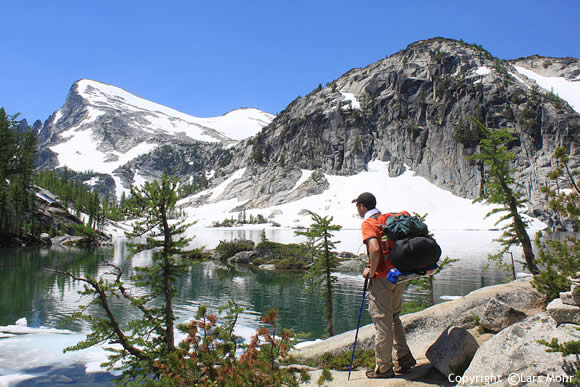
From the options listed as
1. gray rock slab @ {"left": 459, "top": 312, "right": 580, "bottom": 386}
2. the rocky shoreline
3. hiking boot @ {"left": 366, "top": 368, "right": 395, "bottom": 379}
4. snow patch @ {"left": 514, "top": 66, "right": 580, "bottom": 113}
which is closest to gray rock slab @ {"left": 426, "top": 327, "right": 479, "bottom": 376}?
the rocky shoreline

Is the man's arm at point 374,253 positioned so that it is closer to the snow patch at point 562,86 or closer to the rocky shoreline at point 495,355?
the rocky shoreline at point 495,355

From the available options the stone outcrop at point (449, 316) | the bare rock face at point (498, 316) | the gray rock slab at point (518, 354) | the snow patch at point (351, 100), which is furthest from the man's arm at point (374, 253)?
the snow patch at point (351, 100)

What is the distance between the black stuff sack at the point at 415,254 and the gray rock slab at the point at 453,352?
64.0 inches

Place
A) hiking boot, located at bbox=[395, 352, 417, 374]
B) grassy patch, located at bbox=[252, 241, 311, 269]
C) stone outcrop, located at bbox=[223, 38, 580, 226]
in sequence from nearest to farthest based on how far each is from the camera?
hiking boot, located at bbox=[395, 352, 417, 374] < grassy patch, located at bbox=[252, 241, 311, 269] < stone outcrop, located at bbox=[223, 38, 580, 226]

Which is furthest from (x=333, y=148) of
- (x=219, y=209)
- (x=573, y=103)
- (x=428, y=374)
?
(x=428, y=374)

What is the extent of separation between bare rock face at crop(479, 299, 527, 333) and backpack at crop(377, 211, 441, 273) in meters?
2.86

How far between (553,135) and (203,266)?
12129cm

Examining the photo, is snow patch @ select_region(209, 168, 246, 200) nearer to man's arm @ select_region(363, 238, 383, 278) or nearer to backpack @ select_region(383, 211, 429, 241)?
man's arm @ select_region(363, 238, 383, 278)

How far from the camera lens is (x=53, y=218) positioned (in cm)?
7950

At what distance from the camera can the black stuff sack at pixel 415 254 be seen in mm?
5133

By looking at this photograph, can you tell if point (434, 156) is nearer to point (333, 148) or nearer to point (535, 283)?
point (333, 148)

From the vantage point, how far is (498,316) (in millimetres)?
6910

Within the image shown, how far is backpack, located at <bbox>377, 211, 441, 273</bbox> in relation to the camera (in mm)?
5141

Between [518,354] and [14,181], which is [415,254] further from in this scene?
[14,181]
